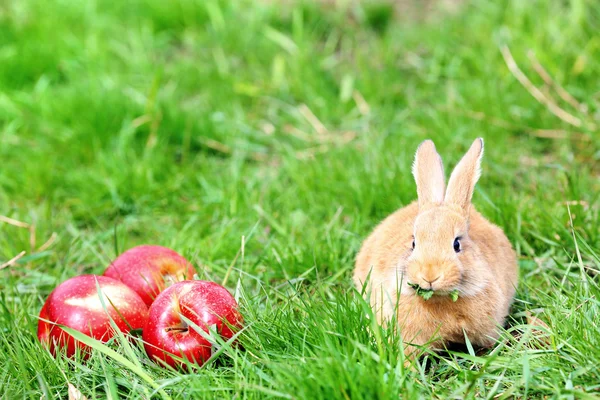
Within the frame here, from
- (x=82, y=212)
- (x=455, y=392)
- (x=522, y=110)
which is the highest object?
(x=522, y=110)

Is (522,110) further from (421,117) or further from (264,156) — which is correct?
(264,156)

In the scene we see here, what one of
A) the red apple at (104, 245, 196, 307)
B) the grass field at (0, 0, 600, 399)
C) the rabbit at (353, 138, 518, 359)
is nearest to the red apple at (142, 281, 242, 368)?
the grass field at (0, 0, 600, 399)

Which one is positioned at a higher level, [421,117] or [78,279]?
[421,117]

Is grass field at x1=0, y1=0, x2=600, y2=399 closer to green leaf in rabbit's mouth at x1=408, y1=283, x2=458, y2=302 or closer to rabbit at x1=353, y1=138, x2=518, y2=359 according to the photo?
rabbit at x1=353, y1=138, x2=518, y2=359

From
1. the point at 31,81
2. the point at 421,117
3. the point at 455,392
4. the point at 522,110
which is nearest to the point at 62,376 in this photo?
the point at 455,392

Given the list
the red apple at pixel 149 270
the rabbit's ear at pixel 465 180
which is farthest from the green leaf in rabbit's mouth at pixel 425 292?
the red apple at pixel 149 270

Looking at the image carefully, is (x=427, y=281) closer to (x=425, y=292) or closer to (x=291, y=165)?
(x=425, y=292)
